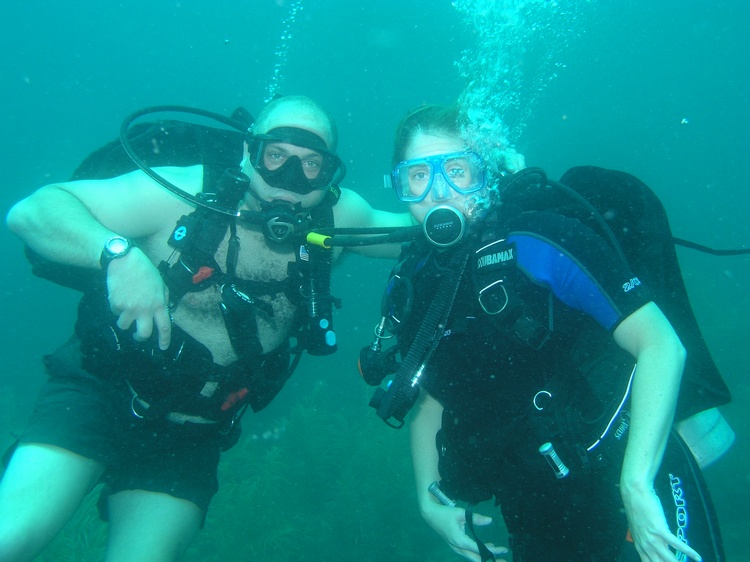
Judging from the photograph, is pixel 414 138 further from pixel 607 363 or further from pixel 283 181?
pixel 607 363

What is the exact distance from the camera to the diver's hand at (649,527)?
1.67 metres

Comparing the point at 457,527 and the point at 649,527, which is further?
the point at 457,527

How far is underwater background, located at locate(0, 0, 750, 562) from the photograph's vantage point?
858 cm

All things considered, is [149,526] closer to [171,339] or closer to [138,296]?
[171,339]

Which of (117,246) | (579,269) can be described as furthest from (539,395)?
(117,246)

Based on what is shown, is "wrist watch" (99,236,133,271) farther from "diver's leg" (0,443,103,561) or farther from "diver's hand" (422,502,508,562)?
"diver's hand" (422,502,508,562)

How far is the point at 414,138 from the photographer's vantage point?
9.76ft

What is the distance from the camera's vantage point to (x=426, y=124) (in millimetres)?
2941

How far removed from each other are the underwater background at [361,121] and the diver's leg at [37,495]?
18.7 feet

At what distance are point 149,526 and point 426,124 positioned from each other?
3.60 m

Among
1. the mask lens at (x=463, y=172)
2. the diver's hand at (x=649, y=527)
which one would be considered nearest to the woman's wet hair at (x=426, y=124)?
the mask lens at (x=463, y=172)

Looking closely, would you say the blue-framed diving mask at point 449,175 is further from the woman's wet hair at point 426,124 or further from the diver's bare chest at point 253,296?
the diver's bare chest at point 253,296

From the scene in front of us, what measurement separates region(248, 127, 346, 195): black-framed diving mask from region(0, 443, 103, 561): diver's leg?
243 centimetres

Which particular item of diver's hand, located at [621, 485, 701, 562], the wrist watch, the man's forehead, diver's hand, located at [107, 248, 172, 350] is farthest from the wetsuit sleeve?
the wrist watch
